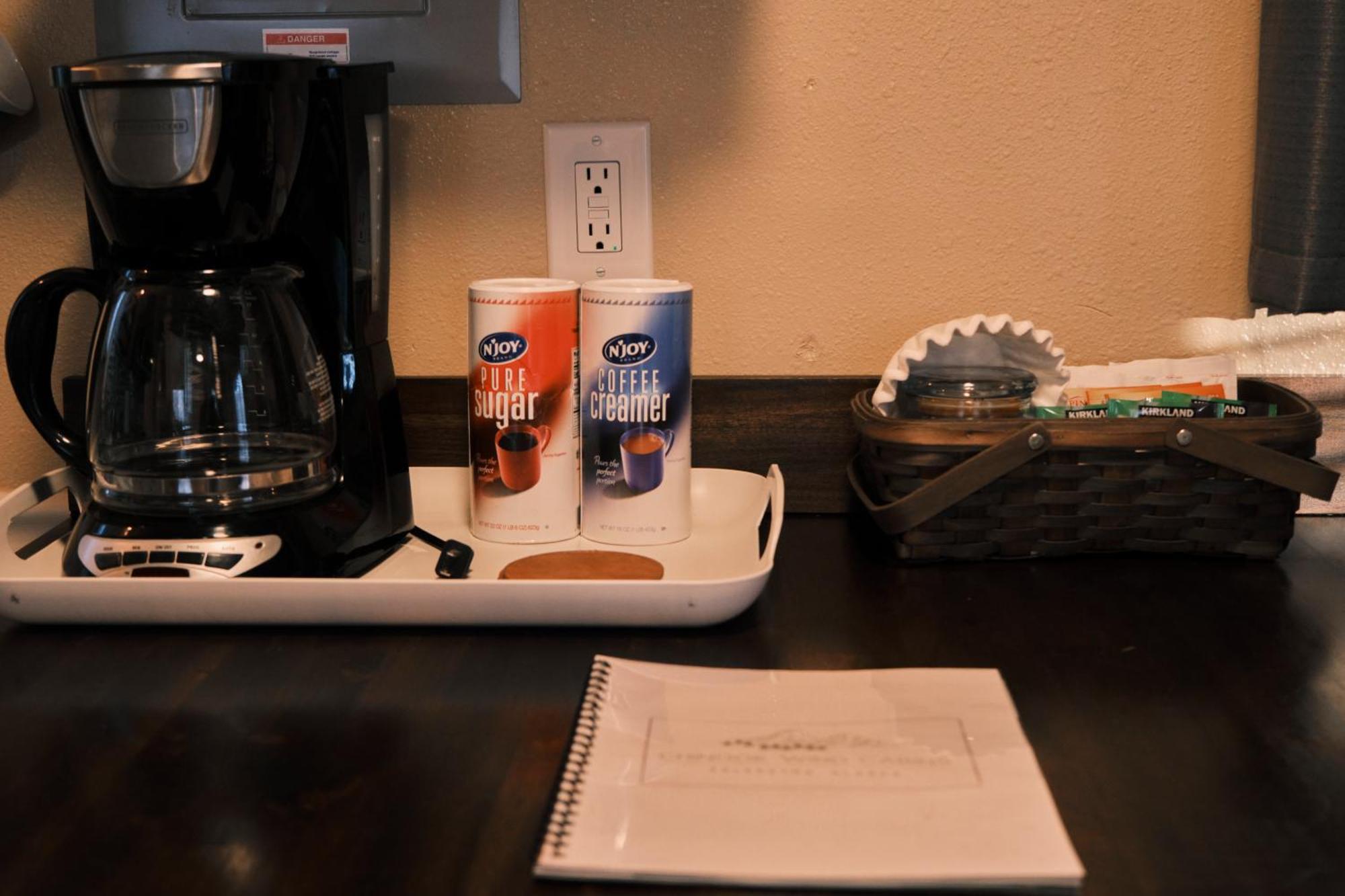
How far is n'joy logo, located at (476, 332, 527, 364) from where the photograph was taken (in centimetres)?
85

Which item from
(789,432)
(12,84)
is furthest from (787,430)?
(12,84)

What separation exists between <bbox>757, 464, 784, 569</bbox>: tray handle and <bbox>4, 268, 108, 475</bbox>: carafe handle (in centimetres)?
46

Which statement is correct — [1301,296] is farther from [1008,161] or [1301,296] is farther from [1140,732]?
[1140,732]

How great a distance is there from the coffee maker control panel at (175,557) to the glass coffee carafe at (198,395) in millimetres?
27

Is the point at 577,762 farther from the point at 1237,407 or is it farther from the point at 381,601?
the point at 1237,407

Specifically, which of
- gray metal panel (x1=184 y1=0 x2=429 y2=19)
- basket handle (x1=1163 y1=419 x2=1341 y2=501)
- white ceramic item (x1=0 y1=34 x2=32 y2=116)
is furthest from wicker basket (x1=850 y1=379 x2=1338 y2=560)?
white ceramic item (x1=0 y1=34 x2=32 y2=116)

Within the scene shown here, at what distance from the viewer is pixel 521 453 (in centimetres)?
87

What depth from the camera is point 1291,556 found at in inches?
35.1

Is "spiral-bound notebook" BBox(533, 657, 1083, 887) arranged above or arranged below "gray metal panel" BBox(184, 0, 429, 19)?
below

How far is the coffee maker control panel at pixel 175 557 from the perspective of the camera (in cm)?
75

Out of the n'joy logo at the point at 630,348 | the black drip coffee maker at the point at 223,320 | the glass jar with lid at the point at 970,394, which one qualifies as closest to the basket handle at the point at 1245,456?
the glass jar with lid at the point at 970,394

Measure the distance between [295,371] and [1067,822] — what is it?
0.56 meters

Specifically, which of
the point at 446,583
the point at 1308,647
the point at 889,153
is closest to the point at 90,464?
the point at 446,583

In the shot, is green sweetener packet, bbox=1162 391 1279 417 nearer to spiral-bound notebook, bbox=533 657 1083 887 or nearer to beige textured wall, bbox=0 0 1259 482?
beige textured wall, bbox=0 0 1259 482
